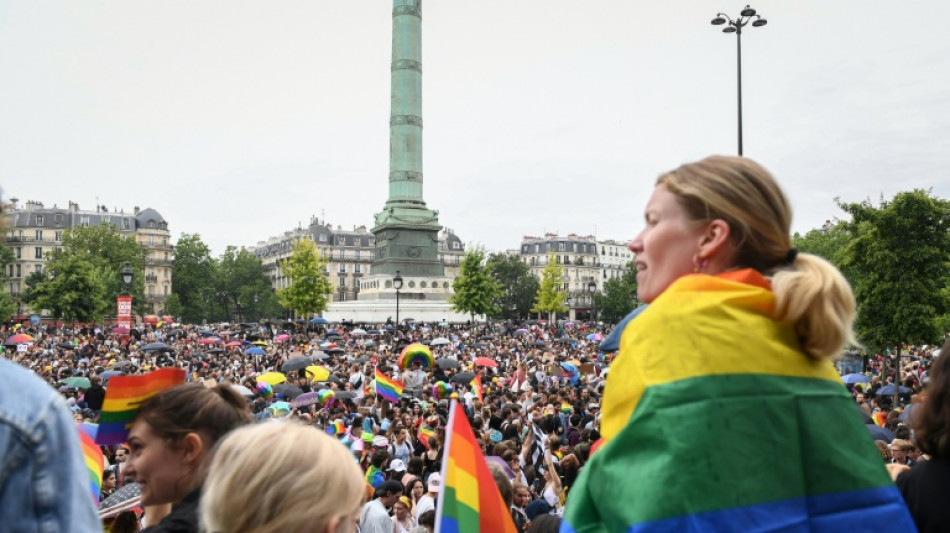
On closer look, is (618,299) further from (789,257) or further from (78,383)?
(789,257)

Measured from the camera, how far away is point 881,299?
20031 millimetres

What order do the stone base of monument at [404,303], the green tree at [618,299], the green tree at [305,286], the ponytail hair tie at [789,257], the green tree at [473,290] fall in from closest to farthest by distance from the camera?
the ponytail hair tie at [789,257], the stone base of monument at [404,303], the green tree at [305,286], the green tree at [473,290], the green tree at [618,299]

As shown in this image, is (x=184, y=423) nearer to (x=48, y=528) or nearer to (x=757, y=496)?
(x=48, y=528)

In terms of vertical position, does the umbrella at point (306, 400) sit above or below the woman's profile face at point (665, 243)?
below

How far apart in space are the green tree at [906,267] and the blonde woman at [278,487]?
2066 cm

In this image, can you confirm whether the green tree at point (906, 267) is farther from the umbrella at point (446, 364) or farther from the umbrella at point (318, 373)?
the umbrella at point (318, 373)

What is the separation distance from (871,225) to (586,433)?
1413cm

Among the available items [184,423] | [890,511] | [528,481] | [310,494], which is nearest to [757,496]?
[890,511]

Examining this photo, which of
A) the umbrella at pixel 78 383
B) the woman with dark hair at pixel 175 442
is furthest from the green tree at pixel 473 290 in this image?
the woman with dark hair at pixel 175 442

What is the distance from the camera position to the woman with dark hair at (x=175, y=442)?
277 centimetres

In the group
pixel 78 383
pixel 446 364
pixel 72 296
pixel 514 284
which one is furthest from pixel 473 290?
pixel 78 383

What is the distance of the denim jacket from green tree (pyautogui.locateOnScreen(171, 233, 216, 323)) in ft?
370

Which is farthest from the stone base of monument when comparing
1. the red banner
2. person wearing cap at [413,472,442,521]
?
person wearing cap at [413,472,442,521]

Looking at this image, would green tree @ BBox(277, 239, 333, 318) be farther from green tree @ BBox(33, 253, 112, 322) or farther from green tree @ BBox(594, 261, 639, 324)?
green tree @ BBox(594, 261, 639, 324)
